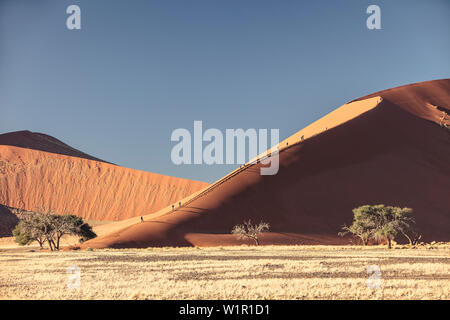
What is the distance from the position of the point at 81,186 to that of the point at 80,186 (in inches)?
9.3

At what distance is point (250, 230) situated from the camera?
5844 centimetres

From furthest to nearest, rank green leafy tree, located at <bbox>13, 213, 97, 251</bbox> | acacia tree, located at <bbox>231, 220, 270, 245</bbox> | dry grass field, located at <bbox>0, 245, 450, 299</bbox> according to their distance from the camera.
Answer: acacia tree, located at <bbox>231, 220, 270, 245</bbox> < green leafy tree, located at <bbox>13, 213, 97, 251</bbox> < dry grass field, located at <bbox>0, 245, 450, 299</bbox>

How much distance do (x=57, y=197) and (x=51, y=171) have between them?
9.36 metres

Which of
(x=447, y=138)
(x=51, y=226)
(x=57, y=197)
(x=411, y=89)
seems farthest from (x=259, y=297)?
(x=57, y=197)

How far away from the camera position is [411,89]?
10400cm

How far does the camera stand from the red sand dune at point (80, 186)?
114 metres

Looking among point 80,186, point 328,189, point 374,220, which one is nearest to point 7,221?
point 80,186

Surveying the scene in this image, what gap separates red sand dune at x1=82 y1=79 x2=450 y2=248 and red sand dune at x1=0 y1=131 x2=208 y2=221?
4553 centimetres

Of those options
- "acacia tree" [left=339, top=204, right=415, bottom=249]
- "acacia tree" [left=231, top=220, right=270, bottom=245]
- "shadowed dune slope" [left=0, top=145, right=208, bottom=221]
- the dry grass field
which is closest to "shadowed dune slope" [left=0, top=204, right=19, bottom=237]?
"shadowed dune slope" [left=0, top=145, right=208, bottom=221]

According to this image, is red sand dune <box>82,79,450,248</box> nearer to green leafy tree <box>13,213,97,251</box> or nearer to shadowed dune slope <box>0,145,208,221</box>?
green leafy tree <box>13,213,97,251</box>

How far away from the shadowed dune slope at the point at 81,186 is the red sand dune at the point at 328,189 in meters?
46.2

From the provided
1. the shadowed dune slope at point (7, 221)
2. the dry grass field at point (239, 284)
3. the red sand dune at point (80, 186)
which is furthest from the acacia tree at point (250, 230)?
the red sand dune at point (80, 186)

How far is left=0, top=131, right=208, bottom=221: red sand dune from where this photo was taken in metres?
114

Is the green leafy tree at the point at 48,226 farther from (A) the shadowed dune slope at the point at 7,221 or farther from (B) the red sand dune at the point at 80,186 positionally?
(B) the red sand dune at the point at 80,186
